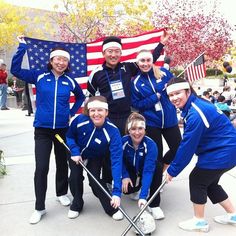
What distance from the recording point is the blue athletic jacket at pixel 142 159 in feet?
10.6

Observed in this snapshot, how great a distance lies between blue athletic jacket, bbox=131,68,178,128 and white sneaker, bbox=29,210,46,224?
4.73ft

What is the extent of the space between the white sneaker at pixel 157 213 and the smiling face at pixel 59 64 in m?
1.65

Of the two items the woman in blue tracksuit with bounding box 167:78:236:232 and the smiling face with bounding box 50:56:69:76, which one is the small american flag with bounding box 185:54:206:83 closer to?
the smiling face with bounding box 50:56:69:76

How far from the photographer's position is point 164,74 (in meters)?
3.66

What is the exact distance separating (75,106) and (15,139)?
4116 millimetres

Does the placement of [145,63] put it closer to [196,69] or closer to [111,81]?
[111,81]

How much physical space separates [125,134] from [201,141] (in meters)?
0.92

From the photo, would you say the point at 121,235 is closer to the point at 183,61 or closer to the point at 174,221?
Answer: the point at 174,221

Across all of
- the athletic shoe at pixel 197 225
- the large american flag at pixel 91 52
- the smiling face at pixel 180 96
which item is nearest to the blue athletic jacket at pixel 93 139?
the smiling face at pixel 180 96

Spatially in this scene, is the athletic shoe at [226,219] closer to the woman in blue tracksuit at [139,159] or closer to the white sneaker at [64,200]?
the woman in blue tracksuit at [139,159]

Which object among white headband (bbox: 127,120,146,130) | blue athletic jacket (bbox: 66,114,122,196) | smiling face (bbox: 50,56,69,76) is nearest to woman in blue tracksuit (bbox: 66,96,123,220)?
blue athletic jacket (bbox: 66,114,122,196)

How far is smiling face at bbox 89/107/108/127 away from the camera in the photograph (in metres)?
3.22

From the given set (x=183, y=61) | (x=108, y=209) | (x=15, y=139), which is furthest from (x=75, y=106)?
(x=183, y=61)

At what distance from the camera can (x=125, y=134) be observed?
3.56 metres
